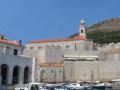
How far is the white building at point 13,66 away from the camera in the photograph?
47750mm

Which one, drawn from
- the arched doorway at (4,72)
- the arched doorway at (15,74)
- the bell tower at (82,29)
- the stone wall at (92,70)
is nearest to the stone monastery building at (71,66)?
the stone wall at (92,70)

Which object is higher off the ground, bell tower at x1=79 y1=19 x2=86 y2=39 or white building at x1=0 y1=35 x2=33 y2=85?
bell tower at x1=79 y1=19 x2=86 y2=39

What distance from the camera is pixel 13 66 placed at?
49062 mm

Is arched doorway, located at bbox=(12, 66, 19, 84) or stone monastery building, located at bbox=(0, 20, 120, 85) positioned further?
arched doorway, located at bbox=(12, 66, 19, 84)

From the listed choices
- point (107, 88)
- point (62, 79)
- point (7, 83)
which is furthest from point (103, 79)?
point (7, 83)

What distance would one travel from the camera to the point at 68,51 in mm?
80125

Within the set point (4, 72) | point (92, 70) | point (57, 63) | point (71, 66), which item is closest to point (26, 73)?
point (4, 72)

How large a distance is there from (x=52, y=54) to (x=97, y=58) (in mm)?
10530

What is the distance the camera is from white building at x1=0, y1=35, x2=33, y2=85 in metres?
47.8

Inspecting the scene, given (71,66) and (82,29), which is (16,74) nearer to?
(71,66)

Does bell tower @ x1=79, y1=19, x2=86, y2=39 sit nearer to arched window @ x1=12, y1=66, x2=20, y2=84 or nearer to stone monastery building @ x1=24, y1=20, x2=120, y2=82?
stone monastery building @ x1=24, y1=20, x2=120, y2=82

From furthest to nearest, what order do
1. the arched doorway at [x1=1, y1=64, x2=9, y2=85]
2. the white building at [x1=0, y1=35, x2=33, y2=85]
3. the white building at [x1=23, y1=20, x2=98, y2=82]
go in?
the white building at [x1=23, y1=20, x2=98, y2=82], the arched doorway at [x1=1, y1=64, x2=9, y2=85], the white building at [x1=0, y1=35, x2=33, y2=85]

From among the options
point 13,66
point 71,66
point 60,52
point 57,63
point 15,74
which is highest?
point 60,52

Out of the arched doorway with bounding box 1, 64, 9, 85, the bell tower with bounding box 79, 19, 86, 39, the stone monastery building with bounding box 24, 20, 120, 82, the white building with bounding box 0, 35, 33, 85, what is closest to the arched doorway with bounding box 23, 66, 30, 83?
the white building with bounding box 0, 35, 33, 85
